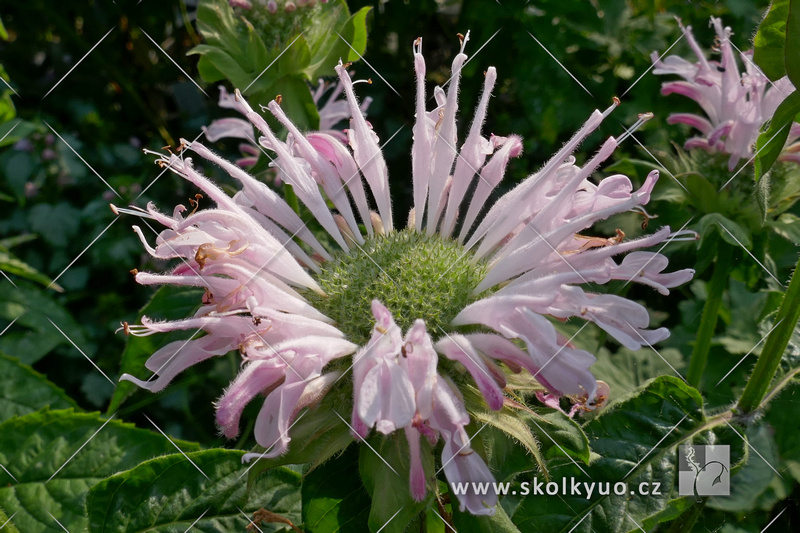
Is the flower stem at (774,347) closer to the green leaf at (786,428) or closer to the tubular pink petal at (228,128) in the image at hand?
the green leaf at (786,428)

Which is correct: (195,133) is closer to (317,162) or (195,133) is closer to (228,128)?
(228,128)

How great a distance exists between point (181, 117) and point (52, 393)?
1.32 meters

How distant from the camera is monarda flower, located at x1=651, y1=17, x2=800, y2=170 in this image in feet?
3.98

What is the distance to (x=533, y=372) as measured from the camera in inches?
28.9

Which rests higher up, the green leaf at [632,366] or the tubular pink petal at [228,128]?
the tubular pink petal at [228,128]

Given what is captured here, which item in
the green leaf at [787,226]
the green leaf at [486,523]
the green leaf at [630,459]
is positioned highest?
the green leaf at [787,226]

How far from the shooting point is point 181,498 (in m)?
0.87

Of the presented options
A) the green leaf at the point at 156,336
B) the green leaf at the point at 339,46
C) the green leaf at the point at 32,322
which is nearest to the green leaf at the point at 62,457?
the green leaf at the point at 156,336

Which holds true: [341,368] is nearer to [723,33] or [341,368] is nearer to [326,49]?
[326,49]

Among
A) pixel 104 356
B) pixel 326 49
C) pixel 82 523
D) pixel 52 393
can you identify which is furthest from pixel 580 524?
pixel 104 356

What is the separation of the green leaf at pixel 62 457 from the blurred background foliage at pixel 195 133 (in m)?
0.21

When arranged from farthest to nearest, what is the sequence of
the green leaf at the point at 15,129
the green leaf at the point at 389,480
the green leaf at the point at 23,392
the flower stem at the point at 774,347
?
1. the green leaf at the point at 15,129
2. the green leaf at the point at 23,392
3. the flower stem at the point at 774,347
4. the green leaf at the point at 389,480

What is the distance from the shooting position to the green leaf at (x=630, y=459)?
0.81 metres

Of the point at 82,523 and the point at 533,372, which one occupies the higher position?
the point at 533,372
